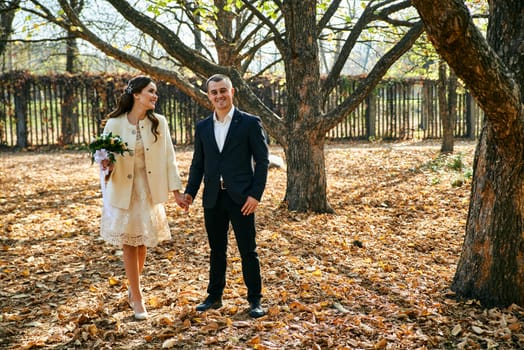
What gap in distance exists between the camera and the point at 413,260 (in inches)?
234

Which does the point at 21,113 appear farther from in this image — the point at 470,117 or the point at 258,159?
the point at 258,159

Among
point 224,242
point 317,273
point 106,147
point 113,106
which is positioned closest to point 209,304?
point 224,242

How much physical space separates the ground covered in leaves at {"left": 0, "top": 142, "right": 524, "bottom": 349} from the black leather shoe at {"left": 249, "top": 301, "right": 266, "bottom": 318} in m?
0.05

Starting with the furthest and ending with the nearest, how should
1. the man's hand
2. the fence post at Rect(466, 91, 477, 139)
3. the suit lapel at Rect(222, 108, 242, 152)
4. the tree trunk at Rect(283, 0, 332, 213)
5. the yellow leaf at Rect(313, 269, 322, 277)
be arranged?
1. the fence post at Rect(466, 91, 477, 139)
2. the tree trunk at Rect(283, 0, 332, 213)
3. the yellow leaf at Rect(313, 269, 322, 277)
4. the suit lapel at Rect(222, 108, 242, 152)
5. the man's hand

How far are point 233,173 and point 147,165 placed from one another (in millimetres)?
729

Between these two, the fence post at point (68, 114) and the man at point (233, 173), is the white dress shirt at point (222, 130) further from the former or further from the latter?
the fence post at point (68, 114)

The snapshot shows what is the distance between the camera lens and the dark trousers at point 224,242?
4211 mm

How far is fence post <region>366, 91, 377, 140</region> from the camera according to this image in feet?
64.8

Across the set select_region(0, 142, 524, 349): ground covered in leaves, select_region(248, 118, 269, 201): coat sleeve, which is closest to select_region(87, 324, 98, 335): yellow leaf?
select_region(0, 142, 524, 349): ground covered in leaves

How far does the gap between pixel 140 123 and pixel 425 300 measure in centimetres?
276

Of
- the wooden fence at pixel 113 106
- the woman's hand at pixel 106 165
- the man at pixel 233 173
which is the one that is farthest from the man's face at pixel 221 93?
the wooden fence at pixel 113 106

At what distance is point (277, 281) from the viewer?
516 centimetres

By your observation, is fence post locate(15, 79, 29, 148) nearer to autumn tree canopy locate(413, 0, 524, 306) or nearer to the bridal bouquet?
the bridal bouquet

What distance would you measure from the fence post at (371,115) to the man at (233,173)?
16.1 meters
